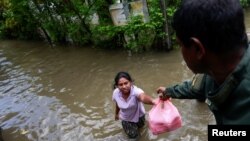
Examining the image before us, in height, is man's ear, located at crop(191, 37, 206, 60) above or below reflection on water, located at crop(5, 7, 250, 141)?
above

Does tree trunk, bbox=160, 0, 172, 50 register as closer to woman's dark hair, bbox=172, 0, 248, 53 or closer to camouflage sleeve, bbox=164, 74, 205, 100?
camouflage sleeve, bbox=164, 74, 205, 100

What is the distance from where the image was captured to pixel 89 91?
840cm

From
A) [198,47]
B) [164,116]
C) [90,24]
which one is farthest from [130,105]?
[90,24]

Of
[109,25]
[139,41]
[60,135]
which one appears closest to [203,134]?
[60,135]

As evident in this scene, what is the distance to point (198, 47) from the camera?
1.34 m

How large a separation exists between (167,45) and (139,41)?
87 cm

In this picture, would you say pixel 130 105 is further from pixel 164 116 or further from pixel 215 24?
pixel 215 24

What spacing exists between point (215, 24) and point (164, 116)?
2.71 metres

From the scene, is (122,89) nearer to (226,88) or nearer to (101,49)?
(226,88)

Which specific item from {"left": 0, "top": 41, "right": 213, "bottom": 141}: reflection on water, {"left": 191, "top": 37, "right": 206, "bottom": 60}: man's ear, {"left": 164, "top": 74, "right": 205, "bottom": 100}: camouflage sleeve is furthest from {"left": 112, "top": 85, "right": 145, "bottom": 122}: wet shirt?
{"left": 191, "top": 37, "right": 206, "bottom": 60}: man's ear

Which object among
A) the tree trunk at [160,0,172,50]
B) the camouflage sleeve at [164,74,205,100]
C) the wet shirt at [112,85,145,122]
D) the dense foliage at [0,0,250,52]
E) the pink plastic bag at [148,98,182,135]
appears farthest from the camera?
the dense foliage at [0,0,250,52]

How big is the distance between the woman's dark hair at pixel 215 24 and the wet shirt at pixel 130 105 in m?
3.73

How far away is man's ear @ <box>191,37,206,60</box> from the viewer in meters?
1.32

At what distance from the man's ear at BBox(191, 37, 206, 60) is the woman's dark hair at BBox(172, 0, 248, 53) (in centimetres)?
1
